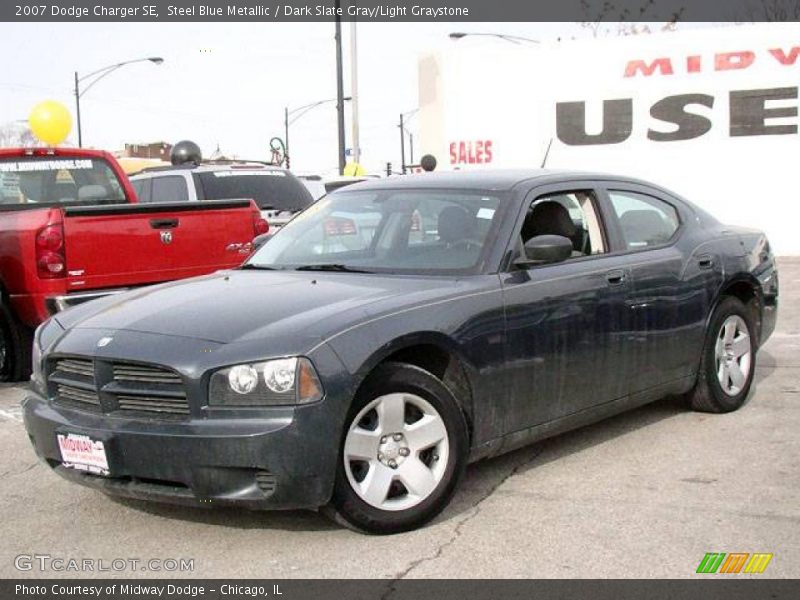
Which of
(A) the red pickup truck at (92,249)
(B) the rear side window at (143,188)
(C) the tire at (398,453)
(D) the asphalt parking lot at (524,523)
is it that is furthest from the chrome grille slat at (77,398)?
(B) the rear side window at (143,188)

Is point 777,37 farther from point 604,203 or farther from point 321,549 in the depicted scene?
point 321,549

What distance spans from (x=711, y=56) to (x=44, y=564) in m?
18.2

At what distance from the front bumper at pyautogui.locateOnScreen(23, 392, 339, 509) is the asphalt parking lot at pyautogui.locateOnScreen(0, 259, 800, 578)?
26 centimetres

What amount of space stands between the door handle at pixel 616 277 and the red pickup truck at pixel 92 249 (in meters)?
3.87

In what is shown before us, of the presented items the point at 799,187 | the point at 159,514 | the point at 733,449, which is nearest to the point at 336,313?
the point at 159,514

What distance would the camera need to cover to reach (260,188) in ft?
39.5

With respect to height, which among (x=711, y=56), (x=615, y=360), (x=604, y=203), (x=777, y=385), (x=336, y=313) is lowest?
(x=777, y=385)

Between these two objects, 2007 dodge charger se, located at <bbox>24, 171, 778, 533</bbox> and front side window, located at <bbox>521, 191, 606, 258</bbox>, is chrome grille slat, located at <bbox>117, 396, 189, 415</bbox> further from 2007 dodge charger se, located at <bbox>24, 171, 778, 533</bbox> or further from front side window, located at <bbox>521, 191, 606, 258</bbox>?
front side window, located at <bbox>521, 191, 606, 258</bbox>

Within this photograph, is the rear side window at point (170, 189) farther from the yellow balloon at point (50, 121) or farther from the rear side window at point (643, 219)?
the rear side window at point (643, 219)

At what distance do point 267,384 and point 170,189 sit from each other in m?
8.63

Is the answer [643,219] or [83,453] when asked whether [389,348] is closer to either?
[83,453]

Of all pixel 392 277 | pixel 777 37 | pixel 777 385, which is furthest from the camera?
pixel 777 37

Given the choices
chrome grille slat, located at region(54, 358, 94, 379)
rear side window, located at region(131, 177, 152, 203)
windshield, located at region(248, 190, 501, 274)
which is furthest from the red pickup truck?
rear side window, located at region(131, 177, 152, 203)

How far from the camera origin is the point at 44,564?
3.89m
